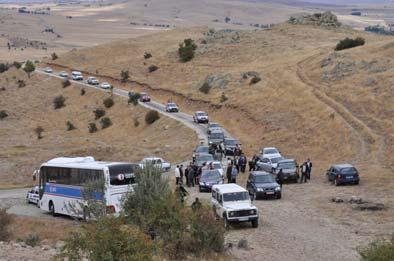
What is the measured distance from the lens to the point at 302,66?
87.5 m

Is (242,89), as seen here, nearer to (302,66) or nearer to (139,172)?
(302,66)

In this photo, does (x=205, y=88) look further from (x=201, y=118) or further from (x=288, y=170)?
(x=288, y=170)

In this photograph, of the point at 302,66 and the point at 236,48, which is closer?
the point at 302,66

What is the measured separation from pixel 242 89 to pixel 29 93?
4649 cm

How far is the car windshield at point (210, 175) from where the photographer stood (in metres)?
40.0

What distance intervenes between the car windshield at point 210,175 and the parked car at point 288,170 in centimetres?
418

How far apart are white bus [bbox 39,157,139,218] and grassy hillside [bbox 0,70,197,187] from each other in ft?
52.8

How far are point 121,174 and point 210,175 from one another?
31.1 feet

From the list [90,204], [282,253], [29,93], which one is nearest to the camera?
[90,204]

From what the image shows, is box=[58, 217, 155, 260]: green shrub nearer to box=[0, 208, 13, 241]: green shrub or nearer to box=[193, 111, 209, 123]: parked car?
box=[0, 208, 13, 241]: green shrub

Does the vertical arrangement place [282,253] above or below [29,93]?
above

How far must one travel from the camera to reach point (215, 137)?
60.5 m

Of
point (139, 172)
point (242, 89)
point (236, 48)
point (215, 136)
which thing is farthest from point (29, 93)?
point (139, 172)

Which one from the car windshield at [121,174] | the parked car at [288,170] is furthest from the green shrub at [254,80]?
the car windshield at [121,174]
